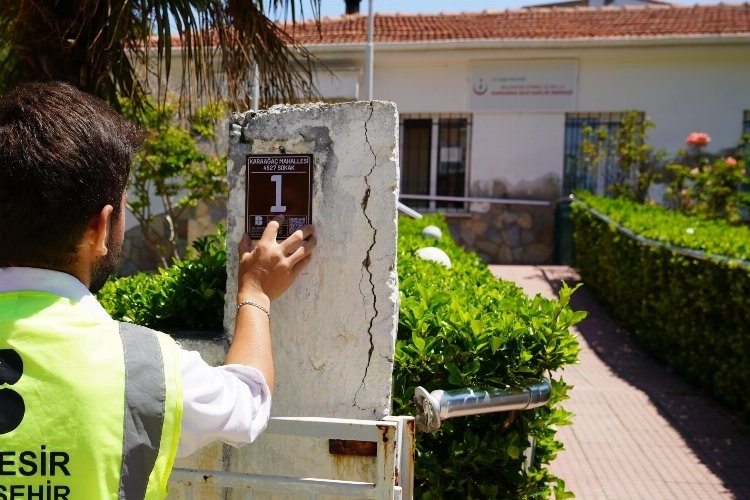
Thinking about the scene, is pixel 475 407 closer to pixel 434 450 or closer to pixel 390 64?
pixel 434 450

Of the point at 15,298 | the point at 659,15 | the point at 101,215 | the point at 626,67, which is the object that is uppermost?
the point at 659,15

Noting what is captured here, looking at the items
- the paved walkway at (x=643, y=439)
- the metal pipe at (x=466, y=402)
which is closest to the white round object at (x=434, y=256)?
the paved walkway at (x=643, y=439)

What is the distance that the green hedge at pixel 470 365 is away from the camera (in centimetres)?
250

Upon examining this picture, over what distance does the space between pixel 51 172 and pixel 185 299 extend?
1.44m

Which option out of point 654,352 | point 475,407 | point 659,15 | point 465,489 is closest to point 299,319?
point 475,407

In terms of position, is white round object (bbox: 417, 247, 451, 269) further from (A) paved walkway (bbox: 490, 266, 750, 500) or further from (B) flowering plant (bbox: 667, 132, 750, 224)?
(B) flowering plant (bbox: 667, 132, 750, 224)

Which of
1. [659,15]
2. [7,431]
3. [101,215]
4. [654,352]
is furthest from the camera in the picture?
[659,15]

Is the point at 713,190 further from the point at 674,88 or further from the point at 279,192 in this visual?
the point at 279,192

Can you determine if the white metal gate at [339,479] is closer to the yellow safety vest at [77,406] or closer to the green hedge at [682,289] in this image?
the yellow safety vest at [77,406]

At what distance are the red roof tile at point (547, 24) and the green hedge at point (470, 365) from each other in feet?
35.6

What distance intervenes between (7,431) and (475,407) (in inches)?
55.0

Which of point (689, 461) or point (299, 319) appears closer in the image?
point (299, 319)

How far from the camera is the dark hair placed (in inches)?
52.1

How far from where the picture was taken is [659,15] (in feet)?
50.6
